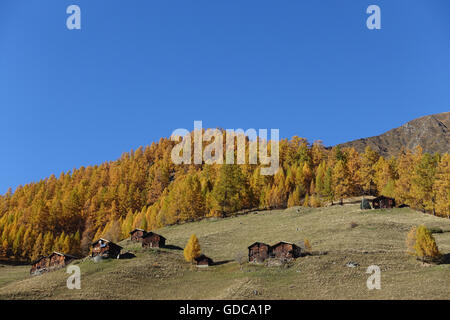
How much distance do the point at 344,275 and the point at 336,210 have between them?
37.8m

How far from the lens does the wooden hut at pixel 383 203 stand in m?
77.3

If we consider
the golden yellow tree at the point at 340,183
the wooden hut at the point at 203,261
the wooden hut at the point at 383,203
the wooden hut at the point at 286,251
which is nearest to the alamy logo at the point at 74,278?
the wooden hut at the point at 203,261

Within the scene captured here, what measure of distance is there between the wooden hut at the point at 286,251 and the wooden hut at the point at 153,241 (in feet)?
72.8

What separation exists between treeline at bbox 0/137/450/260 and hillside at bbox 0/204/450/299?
12.8 metres

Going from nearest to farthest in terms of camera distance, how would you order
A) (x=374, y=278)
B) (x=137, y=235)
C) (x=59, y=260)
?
1. (x=374, y=278)
2. (x=59, y=260)
3. (x=137, y=235)

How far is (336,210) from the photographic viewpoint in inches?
3159

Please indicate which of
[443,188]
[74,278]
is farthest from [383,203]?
[74,278]

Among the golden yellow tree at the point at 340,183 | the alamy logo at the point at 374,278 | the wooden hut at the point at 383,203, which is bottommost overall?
the alamy logo at the point at 374,278

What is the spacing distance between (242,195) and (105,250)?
44193 millimetres

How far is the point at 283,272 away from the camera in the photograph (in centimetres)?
4778

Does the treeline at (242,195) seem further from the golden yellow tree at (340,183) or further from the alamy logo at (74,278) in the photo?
the alamy logo at (74,278)

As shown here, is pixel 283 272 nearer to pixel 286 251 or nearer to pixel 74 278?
pixel 286 251
